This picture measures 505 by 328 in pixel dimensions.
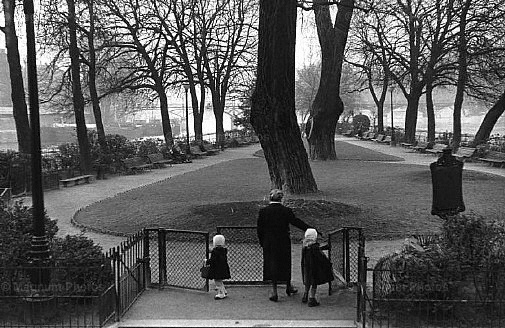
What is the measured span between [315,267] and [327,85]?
76.7ft

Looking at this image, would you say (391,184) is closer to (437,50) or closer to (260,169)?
(260,169)

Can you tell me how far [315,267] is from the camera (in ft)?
26.0

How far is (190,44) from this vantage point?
154 feet

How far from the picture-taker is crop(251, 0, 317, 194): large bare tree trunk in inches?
592

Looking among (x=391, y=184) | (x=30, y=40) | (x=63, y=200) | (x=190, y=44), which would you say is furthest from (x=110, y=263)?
(x=190, y=44)

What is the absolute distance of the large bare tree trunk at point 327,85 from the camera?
96.9ft

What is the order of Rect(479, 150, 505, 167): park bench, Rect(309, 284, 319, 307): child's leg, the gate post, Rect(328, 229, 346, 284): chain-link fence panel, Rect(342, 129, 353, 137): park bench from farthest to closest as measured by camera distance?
Rect(342, 129, 353, 137): park bench < Rect(479, 150, 505, 167): park bench < Rect(328, 229, 346, 284): chain-link fence panel < the gate post < Rect(309, 284, 319, 307): child's leg

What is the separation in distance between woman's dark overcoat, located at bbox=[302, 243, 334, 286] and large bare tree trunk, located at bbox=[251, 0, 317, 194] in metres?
7.82

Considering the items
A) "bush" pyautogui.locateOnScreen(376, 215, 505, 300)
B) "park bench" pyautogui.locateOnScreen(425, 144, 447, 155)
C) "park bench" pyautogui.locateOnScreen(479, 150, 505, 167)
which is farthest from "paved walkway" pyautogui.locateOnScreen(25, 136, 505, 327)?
"park bench" pyautogui.locateOnScreen(425, 144, 447, 155)

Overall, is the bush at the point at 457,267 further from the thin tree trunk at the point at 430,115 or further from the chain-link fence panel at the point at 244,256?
the thin tree trunk at the point at 430,115

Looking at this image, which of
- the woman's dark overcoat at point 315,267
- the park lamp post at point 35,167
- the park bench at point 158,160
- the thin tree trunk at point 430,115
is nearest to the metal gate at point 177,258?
the park lamp post at point 35,167

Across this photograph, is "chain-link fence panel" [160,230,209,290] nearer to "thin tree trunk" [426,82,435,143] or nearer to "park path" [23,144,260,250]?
"park path" [23,144,260,250]

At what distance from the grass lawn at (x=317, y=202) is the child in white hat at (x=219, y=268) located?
186 inches

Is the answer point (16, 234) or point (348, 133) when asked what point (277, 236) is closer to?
point (16, 234)
